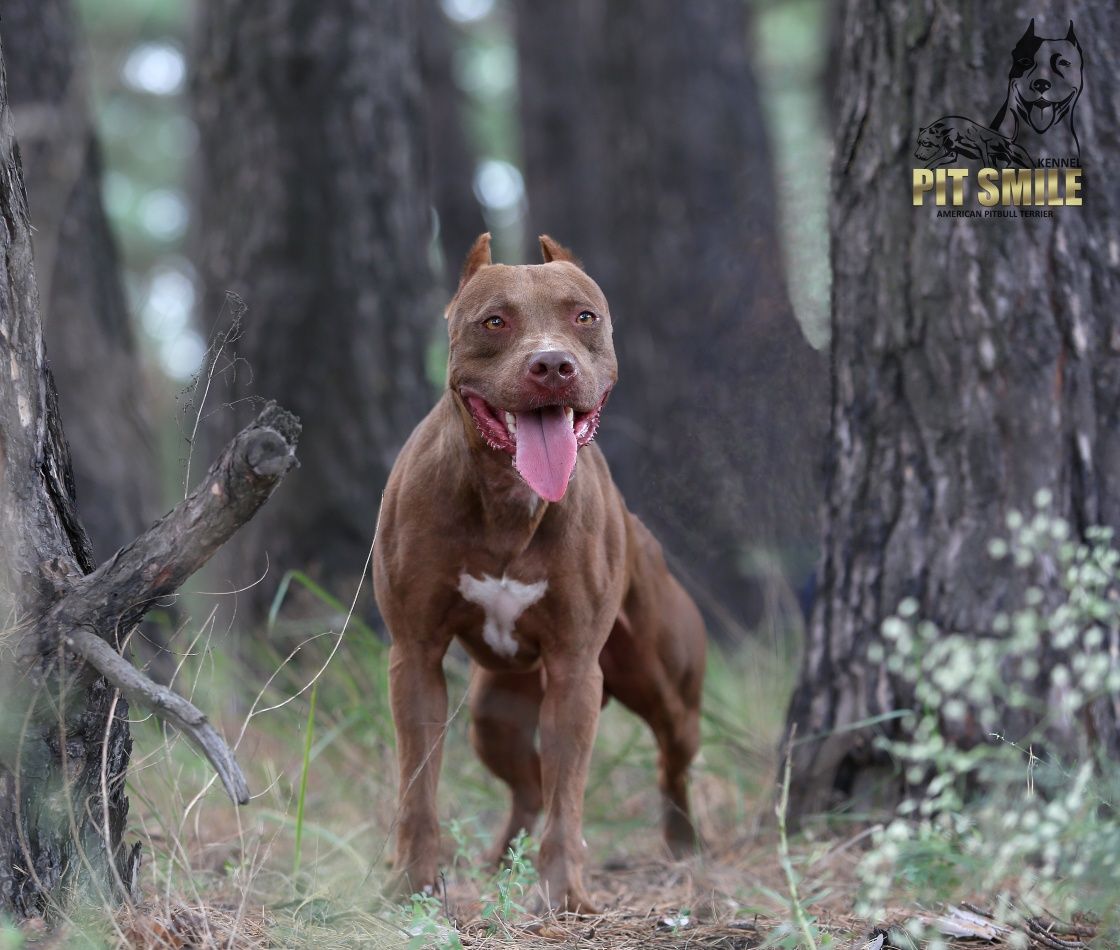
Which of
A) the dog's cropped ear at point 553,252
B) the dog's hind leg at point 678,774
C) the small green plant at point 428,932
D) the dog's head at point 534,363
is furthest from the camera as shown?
the dog's hind leg at point 678,774

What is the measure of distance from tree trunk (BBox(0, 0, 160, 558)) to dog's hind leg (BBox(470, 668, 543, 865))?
292 cm

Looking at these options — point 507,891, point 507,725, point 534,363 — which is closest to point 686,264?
point 507,725

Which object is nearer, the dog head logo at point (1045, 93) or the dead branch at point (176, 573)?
the dead branch at point (176, 573)

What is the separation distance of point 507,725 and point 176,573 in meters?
2.04

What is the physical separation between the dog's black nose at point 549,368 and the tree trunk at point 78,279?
13.6ft

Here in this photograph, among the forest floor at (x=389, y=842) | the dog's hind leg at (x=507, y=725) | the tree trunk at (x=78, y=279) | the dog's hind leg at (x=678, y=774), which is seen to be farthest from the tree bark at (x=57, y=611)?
the tree trunk at (x=78, y=279)

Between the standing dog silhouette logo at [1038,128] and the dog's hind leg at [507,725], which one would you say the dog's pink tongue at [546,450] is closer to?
the dog's hind leg at [507,725]

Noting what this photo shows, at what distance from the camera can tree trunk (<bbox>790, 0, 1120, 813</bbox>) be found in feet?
14.5

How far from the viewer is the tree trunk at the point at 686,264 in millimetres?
5531

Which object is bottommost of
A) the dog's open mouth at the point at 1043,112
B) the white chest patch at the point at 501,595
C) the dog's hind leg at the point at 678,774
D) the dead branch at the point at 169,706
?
the dog's hind leg at the point at 678,774

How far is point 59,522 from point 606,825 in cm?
277

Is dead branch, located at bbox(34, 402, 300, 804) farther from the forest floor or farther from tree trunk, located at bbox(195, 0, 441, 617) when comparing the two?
tree trunk, located at bbox(195, 0, 441, 617)

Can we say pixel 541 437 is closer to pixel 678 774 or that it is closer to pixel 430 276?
pixel 678 774

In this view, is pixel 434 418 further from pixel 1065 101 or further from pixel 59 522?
pixel 1065 101
